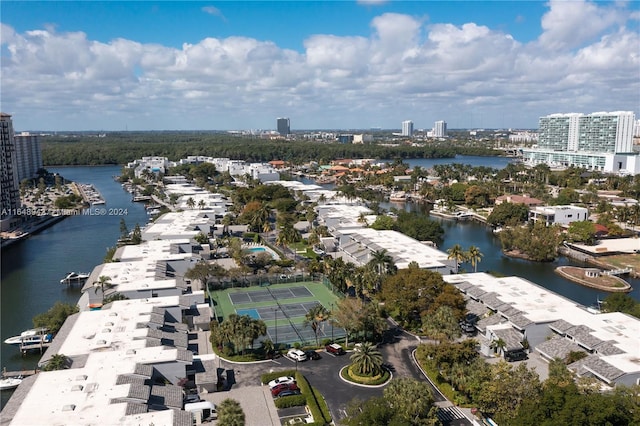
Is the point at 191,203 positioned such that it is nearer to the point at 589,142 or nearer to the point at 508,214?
the point at 508,214

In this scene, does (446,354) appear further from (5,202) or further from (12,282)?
(5,202)

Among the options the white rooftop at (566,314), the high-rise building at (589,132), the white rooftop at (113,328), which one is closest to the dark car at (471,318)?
the white rooftop at (566,314)

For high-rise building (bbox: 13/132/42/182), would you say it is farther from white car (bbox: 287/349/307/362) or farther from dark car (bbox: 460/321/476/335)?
dark car (bbox: 460/321/476/335)

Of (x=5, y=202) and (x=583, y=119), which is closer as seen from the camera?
(x=5, y=202)

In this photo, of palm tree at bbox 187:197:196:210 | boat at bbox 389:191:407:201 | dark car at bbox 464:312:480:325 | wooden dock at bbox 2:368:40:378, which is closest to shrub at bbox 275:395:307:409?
dark car at bbox 464:312:480:325

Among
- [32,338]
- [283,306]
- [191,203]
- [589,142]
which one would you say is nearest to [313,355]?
[283,306]

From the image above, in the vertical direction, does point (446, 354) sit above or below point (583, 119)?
below

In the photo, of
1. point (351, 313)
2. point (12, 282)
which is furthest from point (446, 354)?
point (12, 282)
